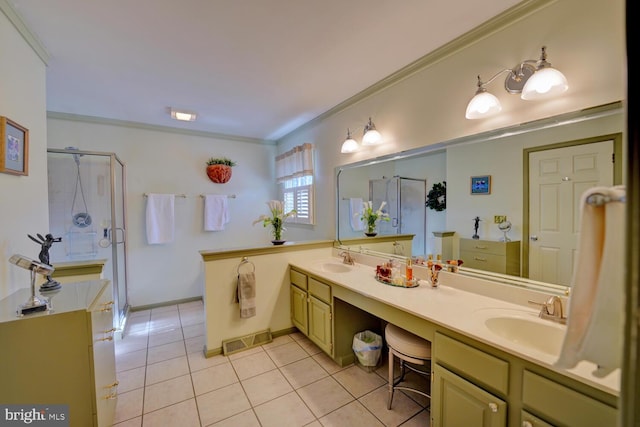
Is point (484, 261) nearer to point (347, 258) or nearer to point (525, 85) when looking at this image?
point (525, 85)

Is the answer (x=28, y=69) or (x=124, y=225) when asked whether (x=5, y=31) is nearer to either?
(x=28, y=69)

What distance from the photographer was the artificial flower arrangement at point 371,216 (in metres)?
2.67

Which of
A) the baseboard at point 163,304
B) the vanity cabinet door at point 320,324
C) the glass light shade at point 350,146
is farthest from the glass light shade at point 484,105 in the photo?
the baseboard at point 163,304

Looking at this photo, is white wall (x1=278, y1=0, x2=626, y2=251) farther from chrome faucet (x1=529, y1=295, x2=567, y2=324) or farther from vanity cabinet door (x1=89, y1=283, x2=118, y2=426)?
vanity cabinet door (x1=89, y1=283, x2=118, y2=426)

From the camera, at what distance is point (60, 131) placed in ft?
10.3

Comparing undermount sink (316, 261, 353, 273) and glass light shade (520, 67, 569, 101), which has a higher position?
glass light shade (520, 67, 569, 101)

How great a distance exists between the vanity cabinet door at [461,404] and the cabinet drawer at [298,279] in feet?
4.74

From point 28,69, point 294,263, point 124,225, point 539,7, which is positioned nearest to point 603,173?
point 539,7

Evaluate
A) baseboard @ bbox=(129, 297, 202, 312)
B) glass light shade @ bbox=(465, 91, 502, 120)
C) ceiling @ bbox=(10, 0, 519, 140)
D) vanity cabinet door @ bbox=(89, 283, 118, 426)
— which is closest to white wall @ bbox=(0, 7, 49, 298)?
ceiling @ bbox=(10, 0, 519, 140)

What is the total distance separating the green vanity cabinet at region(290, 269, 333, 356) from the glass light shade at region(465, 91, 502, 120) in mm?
→ 1676

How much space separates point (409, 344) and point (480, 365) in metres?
0.54

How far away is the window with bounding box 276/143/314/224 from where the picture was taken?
3.48 m

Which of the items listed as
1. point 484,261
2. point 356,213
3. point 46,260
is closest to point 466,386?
point 484,261

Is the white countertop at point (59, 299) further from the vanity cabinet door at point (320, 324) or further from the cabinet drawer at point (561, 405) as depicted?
the cabinet drawer at point (561, 405)
